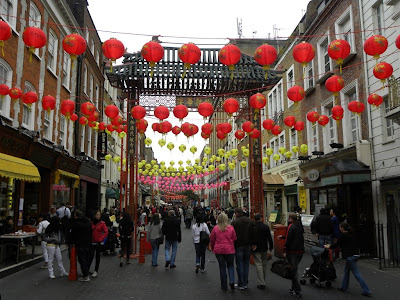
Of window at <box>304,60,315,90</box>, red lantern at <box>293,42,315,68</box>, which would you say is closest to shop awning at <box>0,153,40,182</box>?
red lantern at <box>293,42,315,68</box>

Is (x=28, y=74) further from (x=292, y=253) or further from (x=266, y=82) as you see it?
(x=292, y=253)

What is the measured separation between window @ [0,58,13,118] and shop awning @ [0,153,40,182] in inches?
73.2

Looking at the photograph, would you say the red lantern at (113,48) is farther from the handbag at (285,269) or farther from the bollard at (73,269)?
the handbag at (285,269)

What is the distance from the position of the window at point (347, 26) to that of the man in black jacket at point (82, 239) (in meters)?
12.1

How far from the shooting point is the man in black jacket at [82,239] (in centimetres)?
888

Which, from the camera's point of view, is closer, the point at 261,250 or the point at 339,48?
the point at 261,250

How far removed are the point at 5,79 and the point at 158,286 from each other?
9.94 meters

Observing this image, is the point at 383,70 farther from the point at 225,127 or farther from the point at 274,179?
the point at 274,179

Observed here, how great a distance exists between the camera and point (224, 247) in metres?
7.89

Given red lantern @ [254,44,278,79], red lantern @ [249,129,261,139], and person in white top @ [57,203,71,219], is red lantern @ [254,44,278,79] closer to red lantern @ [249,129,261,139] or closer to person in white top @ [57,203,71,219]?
red lantern @ [249,129,261,139]

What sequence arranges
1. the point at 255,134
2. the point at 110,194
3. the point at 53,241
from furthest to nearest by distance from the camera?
1. the point at 110,194
2. the point at 255,134
3. the point at 53,241

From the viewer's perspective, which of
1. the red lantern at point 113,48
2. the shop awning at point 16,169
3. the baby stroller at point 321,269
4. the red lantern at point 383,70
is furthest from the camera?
the shop awning at point 16,169

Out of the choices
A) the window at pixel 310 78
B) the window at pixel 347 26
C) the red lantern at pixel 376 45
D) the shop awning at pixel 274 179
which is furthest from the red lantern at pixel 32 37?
the shop awning at pixel 274 179

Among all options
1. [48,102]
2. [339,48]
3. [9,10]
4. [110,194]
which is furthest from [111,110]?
[110,194]
